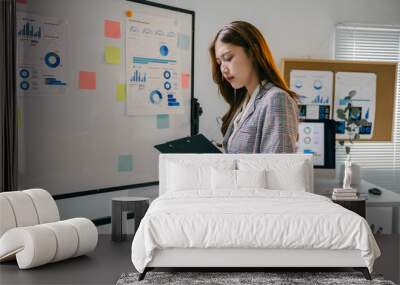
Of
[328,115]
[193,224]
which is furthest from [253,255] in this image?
[328,115]

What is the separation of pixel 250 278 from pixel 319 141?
2.20 metres

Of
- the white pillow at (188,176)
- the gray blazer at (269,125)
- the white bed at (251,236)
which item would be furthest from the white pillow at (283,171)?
the white bed at (251,236)

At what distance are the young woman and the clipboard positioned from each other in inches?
12.4

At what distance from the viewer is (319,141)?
580 cm

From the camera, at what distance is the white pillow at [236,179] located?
4.80 m

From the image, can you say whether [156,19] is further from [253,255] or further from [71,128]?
[253,255]

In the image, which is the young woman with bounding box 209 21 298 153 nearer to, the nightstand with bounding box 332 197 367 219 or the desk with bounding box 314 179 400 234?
the desk with bounding box 314 179 400 234

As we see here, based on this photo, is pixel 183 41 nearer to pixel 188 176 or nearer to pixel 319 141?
pixel 319 141

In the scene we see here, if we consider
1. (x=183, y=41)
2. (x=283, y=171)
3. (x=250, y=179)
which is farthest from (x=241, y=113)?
(x=250, y=179)

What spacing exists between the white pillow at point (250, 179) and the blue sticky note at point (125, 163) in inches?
53.9

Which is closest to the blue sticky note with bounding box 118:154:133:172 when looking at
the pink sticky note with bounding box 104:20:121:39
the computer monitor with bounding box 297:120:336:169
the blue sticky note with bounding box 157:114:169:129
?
the blue sticky note with bounding box 157:114:169:129

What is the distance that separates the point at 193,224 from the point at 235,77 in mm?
2428

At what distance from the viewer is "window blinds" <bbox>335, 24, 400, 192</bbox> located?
→ 6.66 meters

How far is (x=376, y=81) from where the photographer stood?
6637 mm
